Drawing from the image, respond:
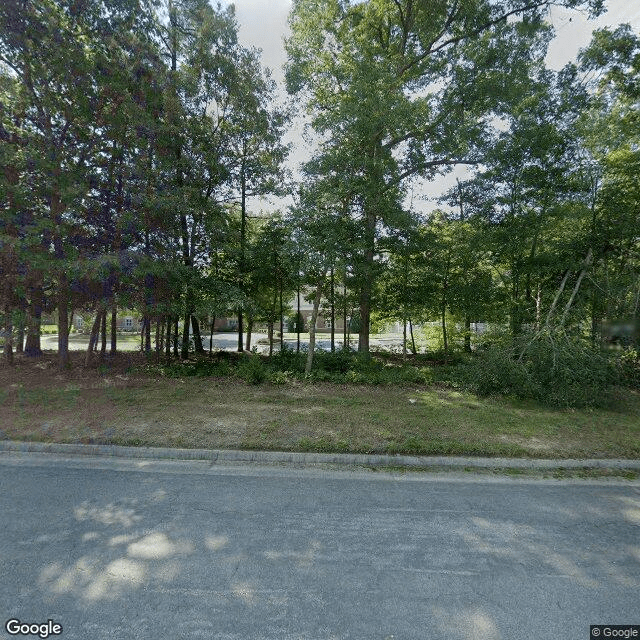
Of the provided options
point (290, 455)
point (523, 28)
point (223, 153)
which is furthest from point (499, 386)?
point (223, 153)

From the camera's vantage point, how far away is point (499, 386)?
7.57 meters

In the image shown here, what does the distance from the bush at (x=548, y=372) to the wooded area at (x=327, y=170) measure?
0.24 metres

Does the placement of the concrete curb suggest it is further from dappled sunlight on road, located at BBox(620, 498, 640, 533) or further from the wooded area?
the wooded area

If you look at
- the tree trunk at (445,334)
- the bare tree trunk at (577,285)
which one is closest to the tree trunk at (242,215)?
the tree trunk at (445,334)

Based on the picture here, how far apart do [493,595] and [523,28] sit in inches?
488

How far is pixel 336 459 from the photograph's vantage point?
459cm

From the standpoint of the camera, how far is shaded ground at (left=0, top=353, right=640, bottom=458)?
4.93 metres

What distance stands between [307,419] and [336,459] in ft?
4.79

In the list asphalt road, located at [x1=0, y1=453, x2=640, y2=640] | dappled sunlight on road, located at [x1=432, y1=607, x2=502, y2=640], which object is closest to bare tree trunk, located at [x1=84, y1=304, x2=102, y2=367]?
asphalt road, located at [x1=0, y1=453, x2=640, y2=640]

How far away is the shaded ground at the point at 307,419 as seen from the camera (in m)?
4.93

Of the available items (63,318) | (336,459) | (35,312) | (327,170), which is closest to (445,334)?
(327,170)

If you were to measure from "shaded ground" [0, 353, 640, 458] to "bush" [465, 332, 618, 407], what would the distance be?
0.33m

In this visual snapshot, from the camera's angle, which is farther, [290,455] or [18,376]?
[18,376]

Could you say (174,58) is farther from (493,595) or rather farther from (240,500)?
(493,595)
